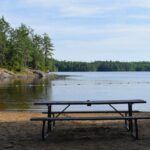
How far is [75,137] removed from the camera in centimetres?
1044

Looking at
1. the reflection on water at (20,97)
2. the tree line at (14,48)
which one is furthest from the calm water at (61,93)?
the tree line at (14,48)

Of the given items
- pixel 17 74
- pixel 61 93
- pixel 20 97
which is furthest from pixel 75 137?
pixel 17 74

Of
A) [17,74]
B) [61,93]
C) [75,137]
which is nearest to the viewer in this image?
[75,137]

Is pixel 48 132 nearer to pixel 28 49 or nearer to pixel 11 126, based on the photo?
pixel 11 126

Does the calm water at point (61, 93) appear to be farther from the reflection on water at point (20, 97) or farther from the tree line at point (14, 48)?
the tree line at point (14, 48)

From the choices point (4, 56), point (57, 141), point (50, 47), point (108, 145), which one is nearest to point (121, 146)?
point (108, 145)

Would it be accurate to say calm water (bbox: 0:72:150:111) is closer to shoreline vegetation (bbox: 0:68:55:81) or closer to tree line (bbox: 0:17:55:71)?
shoreline vegetation (bbox: 0:68:55:81)

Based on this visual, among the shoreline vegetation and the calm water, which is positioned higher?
the shoreline vegetation

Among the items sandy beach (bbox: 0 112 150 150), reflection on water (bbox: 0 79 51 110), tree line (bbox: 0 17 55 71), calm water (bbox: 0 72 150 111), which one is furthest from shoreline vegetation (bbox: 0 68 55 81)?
sandy beach (bbox: 0 112 150 150)

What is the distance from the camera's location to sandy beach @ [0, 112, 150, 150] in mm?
9281

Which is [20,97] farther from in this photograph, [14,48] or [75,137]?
[14,48]

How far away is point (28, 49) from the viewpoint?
358ft

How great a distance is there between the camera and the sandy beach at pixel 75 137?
9281 millimetres

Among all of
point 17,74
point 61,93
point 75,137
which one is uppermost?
point 17,74
